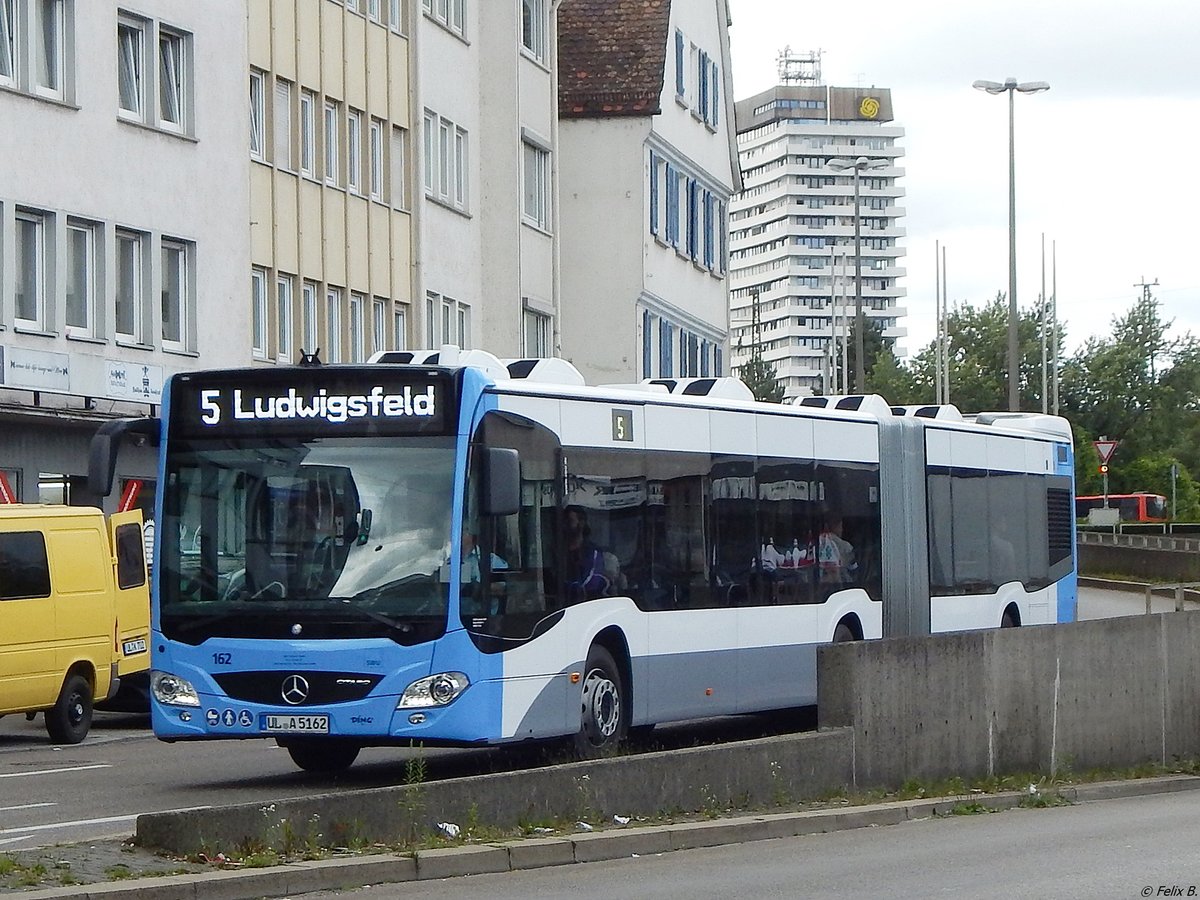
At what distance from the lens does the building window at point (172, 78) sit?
3591cm

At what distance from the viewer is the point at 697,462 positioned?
64.8 feet

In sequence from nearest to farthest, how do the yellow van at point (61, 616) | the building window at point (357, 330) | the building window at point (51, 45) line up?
the yellow van at point (61, 616) → the building window at point (51, 45) → the building window at point (357, 330)

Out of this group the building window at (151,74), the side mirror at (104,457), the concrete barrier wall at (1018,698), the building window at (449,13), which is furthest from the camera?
the building window at (449,13)

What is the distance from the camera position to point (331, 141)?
134ft

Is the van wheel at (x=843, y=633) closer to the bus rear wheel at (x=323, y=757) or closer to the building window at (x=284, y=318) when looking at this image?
the bus rear wheel at (x=323, y=757)

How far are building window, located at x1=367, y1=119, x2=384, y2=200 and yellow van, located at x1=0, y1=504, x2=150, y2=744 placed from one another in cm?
1790

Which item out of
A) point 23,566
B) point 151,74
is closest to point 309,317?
point 151,74

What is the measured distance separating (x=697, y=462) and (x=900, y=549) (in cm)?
473

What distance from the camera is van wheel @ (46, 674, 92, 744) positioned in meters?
23.5

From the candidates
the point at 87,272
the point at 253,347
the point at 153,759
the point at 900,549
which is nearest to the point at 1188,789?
the point at 900,549

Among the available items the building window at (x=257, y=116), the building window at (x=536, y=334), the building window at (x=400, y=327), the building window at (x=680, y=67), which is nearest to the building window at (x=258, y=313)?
the building window at (x=257, y=116)

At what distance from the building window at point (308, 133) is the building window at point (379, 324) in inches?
126

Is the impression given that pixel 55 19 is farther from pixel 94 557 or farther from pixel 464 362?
pixel 464 362

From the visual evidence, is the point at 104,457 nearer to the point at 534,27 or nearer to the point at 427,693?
the point at 427,693
